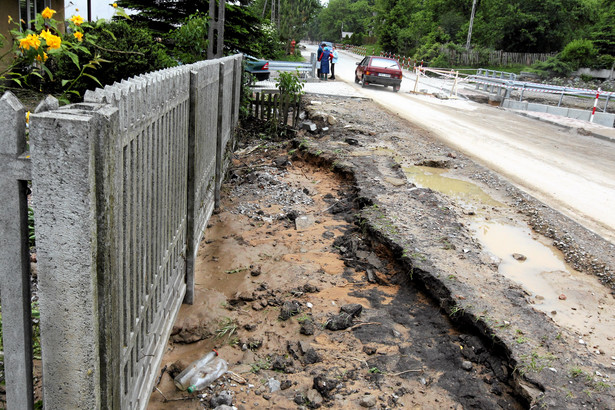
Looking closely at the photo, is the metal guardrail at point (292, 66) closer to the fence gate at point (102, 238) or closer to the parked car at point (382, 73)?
the parked car at point (382, 73)

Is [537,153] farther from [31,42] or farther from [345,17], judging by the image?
[345,17]

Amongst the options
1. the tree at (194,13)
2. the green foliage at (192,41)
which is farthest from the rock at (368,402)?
the tree at (194,13)

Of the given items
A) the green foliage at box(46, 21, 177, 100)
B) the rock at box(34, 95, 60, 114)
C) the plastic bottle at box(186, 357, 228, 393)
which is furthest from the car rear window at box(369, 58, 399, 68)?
the rock at box(34, 95, 60, 114)

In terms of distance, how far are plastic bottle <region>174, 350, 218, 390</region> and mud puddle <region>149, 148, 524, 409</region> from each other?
0.06m

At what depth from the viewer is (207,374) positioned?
137 inches

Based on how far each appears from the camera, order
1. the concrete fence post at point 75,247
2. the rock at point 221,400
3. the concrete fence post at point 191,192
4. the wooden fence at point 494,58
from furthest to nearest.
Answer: the wooden fence at point 494,58 → the concrete fence post at point 191,192 → the rock at point 221,400 → the concrete fence post at point 75,247

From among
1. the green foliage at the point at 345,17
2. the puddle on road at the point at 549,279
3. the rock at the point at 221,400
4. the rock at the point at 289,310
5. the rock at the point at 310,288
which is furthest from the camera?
the green foliage at the point at 345,17

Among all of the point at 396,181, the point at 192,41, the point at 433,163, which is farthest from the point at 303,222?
the point at 192,41

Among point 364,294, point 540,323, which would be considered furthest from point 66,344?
point 540,323

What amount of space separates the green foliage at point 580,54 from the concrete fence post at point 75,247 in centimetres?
4675

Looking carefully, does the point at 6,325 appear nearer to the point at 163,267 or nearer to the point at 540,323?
the point at 163,267

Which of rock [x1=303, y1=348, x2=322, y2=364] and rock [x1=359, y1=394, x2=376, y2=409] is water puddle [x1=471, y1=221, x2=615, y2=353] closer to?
rock [x1=359, y1=394, x2=376, y2=409]

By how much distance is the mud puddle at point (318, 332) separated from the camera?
3463mm

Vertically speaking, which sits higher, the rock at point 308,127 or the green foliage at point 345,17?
the green foliage at point 345,17
